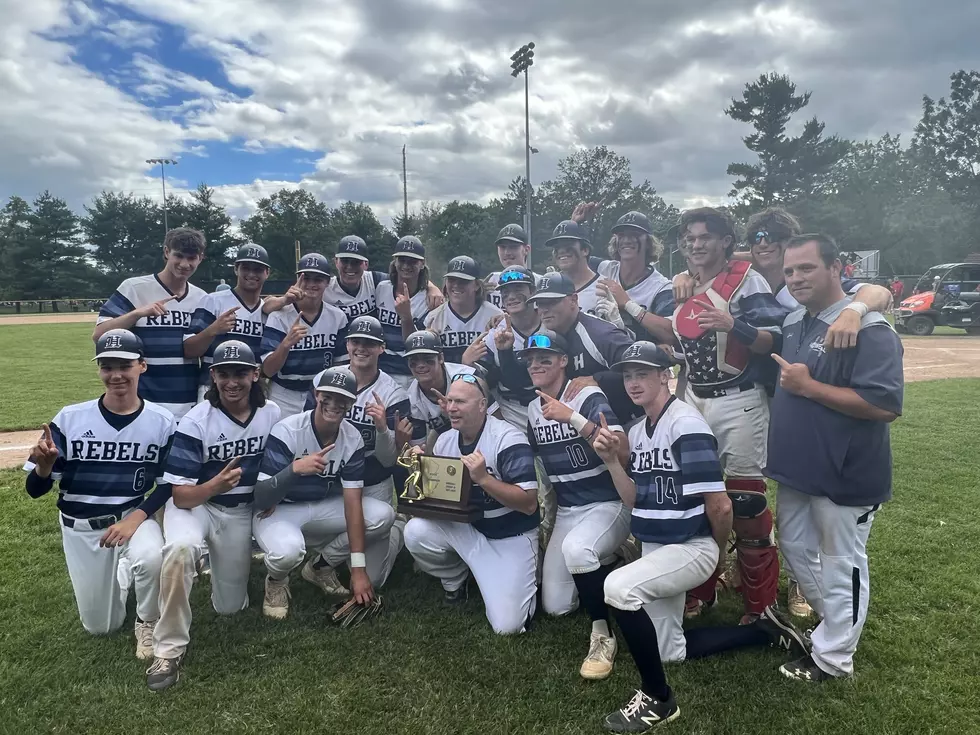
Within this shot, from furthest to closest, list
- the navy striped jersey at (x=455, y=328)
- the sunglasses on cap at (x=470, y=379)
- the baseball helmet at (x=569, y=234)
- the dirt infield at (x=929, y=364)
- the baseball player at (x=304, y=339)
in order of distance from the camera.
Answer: the dirt infield at (x=929, y=364) < the navy striped jersey at (x=455, y=328) < the baseball player at (x=304, y=339) < the baseball helmet at (x=569, y=234) < the sunglasses on cap at (x=470, y=379)

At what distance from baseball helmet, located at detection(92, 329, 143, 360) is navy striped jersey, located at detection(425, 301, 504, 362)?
245cm

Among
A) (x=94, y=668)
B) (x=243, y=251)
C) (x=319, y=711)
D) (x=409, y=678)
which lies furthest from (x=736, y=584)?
(x=243, y=251)

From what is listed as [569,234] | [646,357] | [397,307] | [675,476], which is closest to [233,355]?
[397,307]

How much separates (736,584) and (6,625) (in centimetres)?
527

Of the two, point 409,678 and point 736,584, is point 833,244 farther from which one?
point 409,678

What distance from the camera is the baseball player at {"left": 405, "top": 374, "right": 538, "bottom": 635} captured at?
14.1 ft

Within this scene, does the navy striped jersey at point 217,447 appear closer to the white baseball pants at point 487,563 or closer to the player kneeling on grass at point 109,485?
the player kneeling on grass at point 109,485

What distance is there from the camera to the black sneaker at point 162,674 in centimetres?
362

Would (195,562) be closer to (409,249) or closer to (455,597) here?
(455,597)

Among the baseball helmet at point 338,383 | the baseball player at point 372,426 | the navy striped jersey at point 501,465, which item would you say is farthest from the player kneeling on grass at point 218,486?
the navy striped jersey at point 501,465

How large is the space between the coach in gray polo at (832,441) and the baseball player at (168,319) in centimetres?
449

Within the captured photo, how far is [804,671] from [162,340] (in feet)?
16.9

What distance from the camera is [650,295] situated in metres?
5.11

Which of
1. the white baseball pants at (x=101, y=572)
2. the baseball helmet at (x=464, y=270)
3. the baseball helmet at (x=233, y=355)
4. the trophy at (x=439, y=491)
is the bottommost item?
the white baseball pants at (x=101, y=572)
